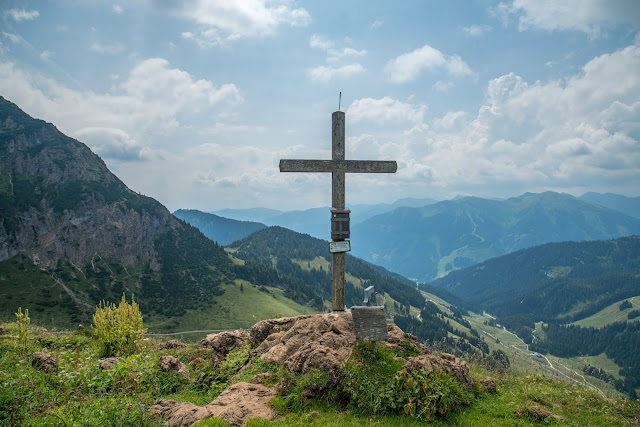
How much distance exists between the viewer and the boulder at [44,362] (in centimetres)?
810

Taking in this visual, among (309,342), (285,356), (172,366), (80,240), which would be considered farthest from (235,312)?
(309,342)

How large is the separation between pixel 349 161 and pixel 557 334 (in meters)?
237

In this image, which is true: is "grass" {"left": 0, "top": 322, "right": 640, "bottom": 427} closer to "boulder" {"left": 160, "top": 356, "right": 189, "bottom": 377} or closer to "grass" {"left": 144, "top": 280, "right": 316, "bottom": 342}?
"boulder" {"left": 160, "top": 356, "right": 189, "bottom": 377}

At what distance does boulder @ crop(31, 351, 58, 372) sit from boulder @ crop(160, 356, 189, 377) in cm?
246

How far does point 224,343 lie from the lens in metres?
11.0

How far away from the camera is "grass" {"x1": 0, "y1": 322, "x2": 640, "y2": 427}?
5.83 metres

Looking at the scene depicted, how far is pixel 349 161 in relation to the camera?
11.9m

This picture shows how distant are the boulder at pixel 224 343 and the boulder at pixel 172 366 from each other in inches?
39.2

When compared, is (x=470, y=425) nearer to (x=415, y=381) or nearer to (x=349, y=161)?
(x=415, y=381)

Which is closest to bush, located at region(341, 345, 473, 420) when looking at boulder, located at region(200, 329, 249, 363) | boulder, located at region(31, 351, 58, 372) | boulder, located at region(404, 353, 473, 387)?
boulder, located at region(404, 353, 473, 387)

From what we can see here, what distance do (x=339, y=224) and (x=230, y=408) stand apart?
6.31m

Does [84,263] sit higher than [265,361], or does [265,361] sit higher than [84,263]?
[265,361]

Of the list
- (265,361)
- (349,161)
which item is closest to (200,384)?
(265,361)

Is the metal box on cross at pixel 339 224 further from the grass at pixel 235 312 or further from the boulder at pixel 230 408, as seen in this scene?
the grass at pixel 235 312
